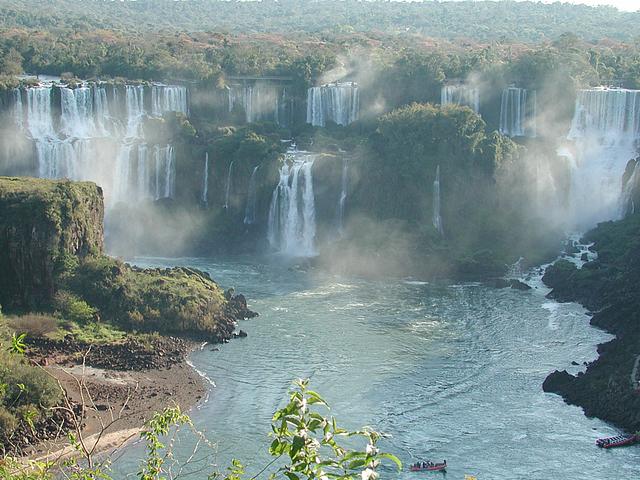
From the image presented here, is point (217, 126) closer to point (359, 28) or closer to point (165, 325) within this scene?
point (165, 325)

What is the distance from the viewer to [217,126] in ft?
208

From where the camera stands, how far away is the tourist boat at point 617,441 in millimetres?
30297

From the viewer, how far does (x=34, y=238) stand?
1612 inches

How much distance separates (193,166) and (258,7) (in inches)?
5601

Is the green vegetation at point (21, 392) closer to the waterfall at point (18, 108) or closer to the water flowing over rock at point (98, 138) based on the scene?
the water flowing over rock at point (98, 138)

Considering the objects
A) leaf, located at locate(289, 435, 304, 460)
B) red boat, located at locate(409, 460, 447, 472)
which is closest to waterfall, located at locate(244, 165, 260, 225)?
red boat, located at locate(409, 460, 447, 472)

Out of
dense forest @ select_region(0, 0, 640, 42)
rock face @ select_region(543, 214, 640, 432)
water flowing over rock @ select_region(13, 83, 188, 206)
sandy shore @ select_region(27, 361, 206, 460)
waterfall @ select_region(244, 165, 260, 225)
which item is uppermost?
dense forest @ select_region(0, 0, 640, 42)

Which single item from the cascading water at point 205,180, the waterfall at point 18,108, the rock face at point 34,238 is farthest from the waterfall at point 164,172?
the rock face at point 34,238

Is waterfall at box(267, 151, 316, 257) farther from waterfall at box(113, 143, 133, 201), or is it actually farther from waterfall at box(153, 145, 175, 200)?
waterfall at box(113, 143, 133, 201)

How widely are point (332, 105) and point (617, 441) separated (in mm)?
39311

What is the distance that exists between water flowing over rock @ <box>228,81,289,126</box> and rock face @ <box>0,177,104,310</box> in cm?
2551

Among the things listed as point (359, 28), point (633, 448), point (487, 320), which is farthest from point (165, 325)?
point (359, 28)

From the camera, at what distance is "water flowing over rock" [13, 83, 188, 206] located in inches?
2285

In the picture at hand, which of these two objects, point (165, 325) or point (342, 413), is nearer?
point (342, 413)
